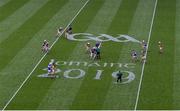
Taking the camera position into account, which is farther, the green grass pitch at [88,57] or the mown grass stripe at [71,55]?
the green grass pitch at [88,57]

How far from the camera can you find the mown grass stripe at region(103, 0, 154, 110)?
124ft

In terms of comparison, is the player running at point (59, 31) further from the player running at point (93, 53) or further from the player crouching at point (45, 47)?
the player running at point (93, 53)

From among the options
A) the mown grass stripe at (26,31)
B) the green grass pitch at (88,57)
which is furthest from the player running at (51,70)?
the mown grass stripe at (26,31)

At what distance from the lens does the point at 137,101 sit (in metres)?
37.9

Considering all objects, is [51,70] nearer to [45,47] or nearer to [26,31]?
[45,47]

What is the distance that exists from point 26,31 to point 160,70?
56.7 ft

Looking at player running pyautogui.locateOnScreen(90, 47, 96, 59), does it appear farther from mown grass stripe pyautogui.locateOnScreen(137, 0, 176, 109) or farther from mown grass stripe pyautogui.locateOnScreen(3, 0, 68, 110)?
mown grass stripe pyautogui.locateOnScreen(3, 0, 68, 110)

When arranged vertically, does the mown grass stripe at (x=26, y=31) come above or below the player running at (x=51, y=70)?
below

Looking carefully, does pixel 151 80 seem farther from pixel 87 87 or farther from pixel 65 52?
pixel 65 52

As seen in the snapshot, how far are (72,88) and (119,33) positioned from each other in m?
16.0

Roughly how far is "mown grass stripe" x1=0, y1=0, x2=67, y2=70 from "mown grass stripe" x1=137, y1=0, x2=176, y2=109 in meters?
12.2

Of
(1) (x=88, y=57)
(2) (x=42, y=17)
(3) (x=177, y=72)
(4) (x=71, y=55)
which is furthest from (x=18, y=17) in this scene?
(3) (x=177, y=72)

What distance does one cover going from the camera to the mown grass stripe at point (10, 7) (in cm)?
6262

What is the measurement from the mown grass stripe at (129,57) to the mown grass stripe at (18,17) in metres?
12.2
